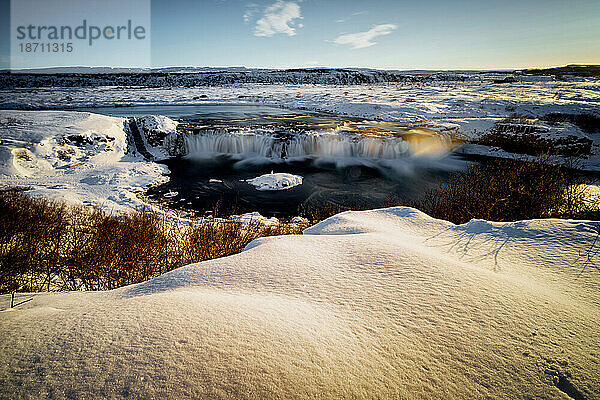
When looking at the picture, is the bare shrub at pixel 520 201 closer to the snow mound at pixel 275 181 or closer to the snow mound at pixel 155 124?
the snow mound at pixel 275 181

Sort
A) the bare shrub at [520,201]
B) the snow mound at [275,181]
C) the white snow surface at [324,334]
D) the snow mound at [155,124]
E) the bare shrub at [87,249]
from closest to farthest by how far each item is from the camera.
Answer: the white snow surface at [324,334], the bare shrub at [87,249], the bare shrub at [520,201], the snow mound at [275,181], the snow mound at [155,124]

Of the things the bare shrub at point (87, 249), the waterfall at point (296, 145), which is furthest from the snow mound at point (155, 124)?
the bare shrub at point (87, 249)

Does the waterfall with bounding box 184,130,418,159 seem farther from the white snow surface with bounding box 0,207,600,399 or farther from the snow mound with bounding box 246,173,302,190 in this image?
the white snow surface with bounding box 0,207,600,399

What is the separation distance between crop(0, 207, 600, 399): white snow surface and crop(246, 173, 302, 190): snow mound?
32.2 ft

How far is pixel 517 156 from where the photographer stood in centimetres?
1612

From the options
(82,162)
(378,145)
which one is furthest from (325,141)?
(82,162)

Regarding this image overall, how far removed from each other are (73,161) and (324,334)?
16.0 meters

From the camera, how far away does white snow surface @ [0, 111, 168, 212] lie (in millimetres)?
10039

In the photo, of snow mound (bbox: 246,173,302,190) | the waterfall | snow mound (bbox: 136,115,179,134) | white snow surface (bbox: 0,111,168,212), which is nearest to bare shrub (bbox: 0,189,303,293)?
white snow surface (bbox: 0,111,168,212)

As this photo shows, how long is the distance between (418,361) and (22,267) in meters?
6.12

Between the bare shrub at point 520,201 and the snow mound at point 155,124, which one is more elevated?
the snow mound at point 155,124

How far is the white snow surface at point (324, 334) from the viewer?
50.6 inches

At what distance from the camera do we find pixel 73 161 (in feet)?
42.5

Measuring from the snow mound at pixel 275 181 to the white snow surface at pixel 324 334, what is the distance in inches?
386
